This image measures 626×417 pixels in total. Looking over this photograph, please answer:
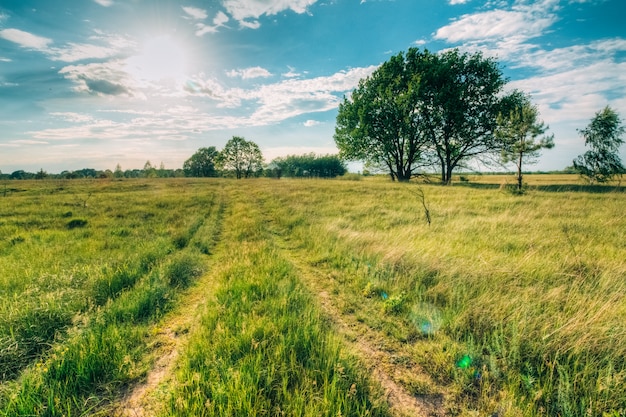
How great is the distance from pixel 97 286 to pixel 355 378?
211 inches

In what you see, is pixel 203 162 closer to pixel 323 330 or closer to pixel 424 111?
pixel 424 111

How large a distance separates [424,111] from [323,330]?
37774 millimetres

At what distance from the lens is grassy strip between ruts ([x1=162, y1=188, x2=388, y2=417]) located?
2.53m

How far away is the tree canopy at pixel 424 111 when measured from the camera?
32938 mm

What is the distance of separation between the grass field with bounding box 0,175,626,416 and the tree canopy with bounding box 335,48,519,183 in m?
30.7

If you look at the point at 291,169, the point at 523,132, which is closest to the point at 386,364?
the point at 523,132

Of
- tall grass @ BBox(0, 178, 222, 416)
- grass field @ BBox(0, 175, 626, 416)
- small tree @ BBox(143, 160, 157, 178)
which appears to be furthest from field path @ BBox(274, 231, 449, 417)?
small tree @ BBox(143, 160, 157, 178)

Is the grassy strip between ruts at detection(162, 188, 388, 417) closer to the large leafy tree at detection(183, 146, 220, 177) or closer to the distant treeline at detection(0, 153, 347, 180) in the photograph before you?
→ the distant treeline at detection(0, 153, 347, 180)

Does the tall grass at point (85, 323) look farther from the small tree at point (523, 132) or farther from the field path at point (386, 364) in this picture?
the small tree at point (523, 132)

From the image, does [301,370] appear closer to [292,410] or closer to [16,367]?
[292,410]

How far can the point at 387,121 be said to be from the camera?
1473 inches

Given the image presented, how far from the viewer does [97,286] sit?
515 centimetres

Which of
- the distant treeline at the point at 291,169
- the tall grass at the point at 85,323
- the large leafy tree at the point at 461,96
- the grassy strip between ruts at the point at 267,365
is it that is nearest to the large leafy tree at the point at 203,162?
the distant treeline at the point at 291,169

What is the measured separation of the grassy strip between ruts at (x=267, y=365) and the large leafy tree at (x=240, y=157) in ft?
319
